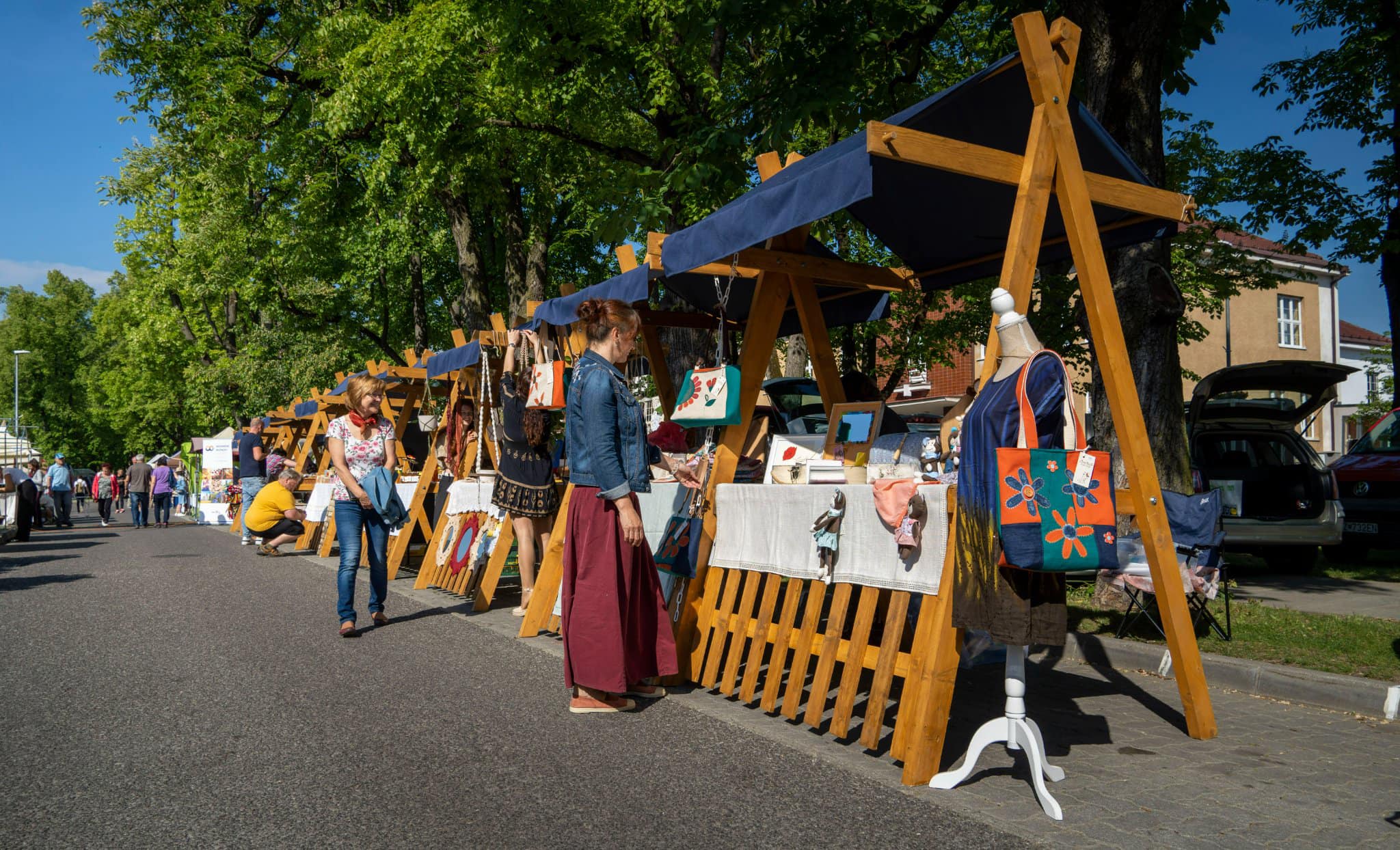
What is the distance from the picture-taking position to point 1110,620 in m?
7.85

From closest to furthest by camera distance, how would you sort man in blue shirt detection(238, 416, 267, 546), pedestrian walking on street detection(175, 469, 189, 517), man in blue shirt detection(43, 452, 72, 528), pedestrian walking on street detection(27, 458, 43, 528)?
man in blue shirt detection(238, 416, 267, 546) → pedestrian walking on street detection(27, 458, 43, 528) → man in blue shirt detection(43, 452, 72, 528) → pedestrian walking on street detection(175, 469, 189, 517)

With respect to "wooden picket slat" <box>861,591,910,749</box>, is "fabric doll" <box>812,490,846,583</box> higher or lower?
higher

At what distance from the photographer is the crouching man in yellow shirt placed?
16234 millimetres

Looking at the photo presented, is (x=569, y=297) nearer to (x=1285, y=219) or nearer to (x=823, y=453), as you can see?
(x=823, y=453)

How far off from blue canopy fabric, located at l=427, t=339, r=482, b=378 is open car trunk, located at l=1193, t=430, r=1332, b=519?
8.23 meters

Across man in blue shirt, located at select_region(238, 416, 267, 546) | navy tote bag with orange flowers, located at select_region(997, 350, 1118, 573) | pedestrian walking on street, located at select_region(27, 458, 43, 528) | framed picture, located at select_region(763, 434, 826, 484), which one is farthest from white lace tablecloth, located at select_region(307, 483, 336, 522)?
pedestrian walking on street, located at select_region(27, 458, 43, 528)

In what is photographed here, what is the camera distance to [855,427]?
6473 mm

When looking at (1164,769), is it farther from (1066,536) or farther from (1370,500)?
(1370,500)

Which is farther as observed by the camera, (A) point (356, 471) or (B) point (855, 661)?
(A) point (356, 471)

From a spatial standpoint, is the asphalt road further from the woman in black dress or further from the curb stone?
the curb stone

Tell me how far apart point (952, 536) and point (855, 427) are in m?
2.09

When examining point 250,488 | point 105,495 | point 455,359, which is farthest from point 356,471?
point 105,495

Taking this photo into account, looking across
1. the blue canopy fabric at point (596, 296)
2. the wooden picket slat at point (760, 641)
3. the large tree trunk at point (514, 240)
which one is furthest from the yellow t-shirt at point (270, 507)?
the wooden picket slat at point (760, 641)

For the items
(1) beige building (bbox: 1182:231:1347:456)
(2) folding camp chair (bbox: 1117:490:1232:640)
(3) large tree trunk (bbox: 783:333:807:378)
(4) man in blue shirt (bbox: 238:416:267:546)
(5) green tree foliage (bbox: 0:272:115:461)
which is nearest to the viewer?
(2) folding camp chair (bbox: 1117:490:1232:640)
